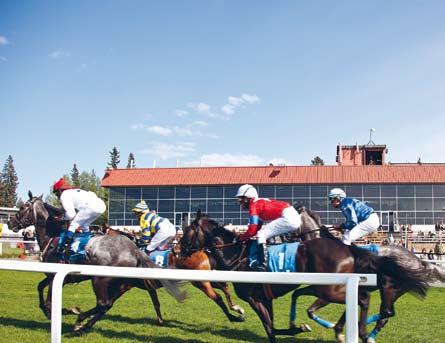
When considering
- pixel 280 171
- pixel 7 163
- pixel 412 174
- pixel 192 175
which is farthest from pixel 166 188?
pixel 7 163

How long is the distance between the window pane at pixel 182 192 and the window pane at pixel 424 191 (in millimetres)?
16010

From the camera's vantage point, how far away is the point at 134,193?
4028cm

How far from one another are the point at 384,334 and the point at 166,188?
111ft

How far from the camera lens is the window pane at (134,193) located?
1581 inches

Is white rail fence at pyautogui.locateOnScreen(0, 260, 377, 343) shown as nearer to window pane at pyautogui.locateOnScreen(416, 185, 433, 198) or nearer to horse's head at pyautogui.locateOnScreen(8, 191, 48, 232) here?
horse's head at pyautogui.locateOnScreen(8, 191, 48, 232)

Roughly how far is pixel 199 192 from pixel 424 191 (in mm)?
15560

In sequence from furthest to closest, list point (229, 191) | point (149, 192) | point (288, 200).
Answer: point (149, 192) → point (229, 191) → point (288, 200)

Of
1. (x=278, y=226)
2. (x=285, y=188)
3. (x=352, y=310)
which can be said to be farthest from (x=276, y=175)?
(x=352, y=310)

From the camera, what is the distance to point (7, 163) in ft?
299

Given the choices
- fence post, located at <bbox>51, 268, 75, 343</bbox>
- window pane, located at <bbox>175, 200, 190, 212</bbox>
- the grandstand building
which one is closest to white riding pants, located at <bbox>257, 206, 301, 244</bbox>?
fence post, located at <bbox>51, 268, 75, 343</bbox>

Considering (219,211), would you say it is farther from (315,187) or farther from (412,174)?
(412,174)

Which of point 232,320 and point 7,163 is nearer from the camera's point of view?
point 232,320

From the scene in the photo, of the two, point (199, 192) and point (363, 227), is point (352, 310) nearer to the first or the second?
point (363, 227)

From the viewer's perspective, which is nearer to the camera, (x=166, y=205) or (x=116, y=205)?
(x=166, y=205)
